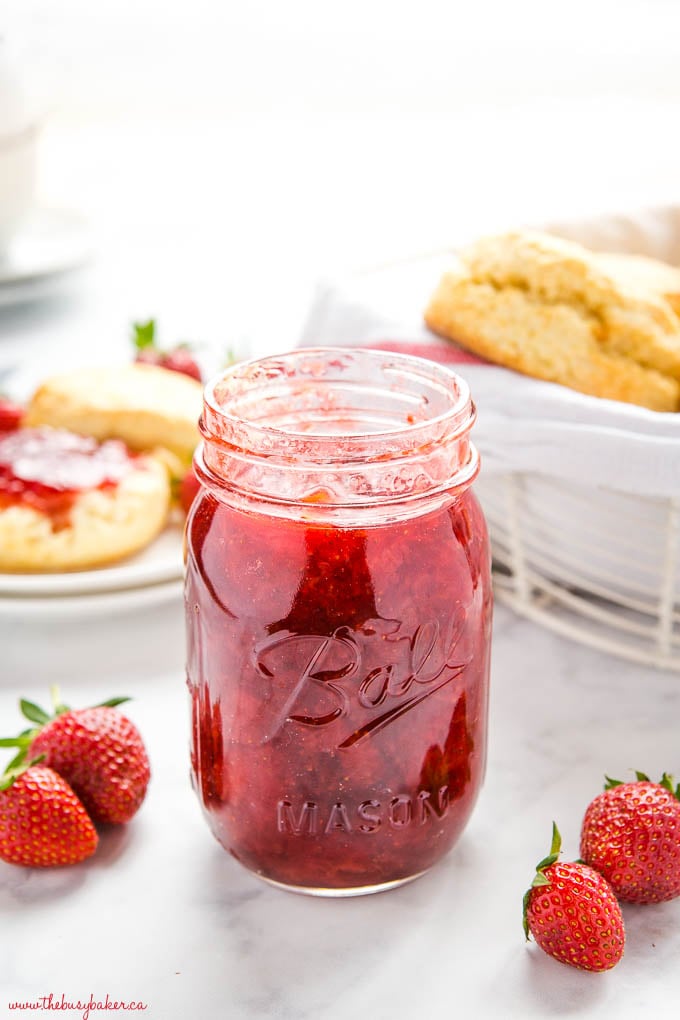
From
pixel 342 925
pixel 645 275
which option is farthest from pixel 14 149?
pixel 342 925

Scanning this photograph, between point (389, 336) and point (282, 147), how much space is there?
2.01 meters

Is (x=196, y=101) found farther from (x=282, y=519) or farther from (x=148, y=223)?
(x=282, y=519)

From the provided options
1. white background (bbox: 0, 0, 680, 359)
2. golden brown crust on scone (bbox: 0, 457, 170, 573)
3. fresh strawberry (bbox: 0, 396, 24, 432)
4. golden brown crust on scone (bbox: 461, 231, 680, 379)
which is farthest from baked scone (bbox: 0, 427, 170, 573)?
white background (bbox: 0, 0, 680, 359)

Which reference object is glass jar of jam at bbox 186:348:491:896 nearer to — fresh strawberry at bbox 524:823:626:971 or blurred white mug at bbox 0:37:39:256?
fresh strawberry at bbox 524:823:626:971

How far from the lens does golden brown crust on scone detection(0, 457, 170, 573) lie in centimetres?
149

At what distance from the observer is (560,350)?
1320 mm

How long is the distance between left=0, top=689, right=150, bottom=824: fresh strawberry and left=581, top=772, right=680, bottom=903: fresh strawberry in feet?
1.36

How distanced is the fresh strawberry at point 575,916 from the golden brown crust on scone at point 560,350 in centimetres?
54

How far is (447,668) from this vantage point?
1005 mm

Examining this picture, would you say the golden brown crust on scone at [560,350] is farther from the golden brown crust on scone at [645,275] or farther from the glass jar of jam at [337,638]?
the glass jar of jam at [337,638]

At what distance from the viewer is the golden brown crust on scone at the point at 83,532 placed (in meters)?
1.49

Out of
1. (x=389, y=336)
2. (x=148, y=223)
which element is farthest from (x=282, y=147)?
(x=389, y=336)

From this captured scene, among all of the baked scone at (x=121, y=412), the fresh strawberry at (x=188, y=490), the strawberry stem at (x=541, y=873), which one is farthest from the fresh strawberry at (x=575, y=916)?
the baked scone at (x=121, y=412)

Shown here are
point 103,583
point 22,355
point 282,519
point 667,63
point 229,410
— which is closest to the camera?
point 282,519
